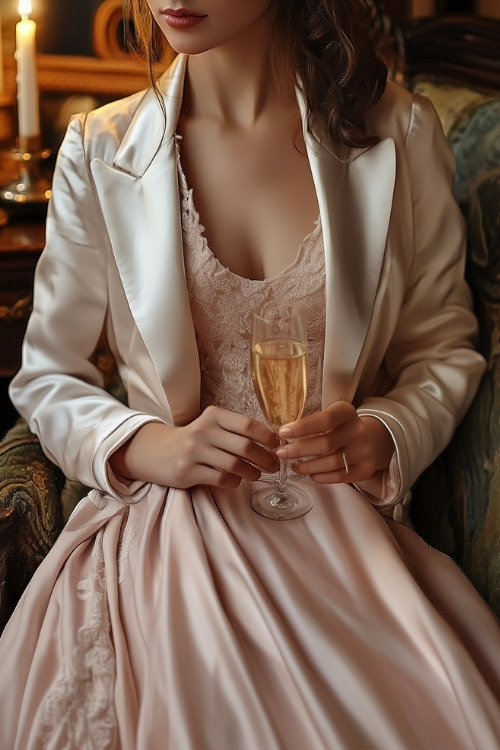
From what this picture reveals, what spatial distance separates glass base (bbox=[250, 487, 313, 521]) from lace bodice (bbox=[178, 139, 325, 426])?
0.14 meters

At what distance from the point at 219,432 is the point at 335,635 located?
12.1 inches

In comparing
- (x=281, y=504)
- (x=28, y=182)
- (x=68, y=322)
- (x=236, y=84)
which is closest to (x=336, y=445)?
(x=281, y=504)

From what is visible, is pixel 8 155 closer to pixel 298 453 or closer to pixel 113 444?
pixel 113 444

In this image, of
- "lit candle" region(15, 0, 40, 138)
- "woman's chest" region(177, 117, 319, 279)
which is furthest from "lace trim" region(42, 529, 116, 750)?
"lit candle" region(15, 0, 40, 138)

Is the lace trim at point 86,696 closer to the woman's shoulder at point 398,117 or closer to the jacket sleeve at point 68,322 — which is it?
the jacket sleeve at point 68,322

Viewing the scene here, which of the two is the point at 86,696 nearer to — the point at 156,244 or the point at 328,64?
the point at 156,244

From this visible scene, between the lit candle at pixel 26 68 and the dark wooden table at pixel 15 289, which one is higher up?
the lit candle at pixel 26 68

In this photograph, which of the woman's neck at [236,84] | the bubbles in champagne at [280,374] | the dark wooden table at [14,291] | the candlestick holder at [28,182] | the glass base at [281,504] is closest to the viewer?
the bubbles in champagne at [280,374]

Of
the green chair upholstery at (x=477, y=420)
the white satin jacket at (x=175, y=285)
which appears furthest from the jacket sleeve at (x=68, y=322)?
the green chair upholstery at (x=477, y=420)

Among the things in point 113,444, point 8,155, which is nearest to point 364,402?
point 113,444

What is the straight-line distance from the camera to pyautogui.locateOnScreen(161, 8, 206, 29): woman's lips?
125 cm

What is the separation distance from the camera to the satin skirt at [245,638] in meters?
1.07

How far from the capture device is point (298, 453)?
124 cm

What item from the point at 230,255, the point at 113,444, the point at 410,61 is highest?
the point at 410,61
